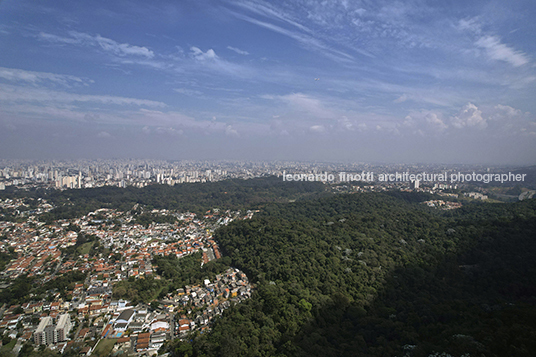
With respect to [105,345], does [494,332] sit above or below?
above

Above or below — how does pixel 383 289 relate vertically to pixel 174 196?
below

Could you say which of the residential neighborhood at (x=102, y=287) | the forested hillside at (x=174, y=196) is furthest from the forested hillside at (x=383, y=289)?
the forested hillside at (x=174, y=196)

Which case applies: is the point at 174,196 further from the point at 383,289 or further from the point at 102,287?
the point at 383,289

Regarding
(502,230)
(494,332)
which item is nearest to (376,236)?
(502,230)

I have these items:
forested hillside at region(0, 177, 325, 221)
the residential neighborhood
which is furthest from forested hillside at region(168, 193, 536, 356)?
forested hillside at region(0, 177, 325, 221)

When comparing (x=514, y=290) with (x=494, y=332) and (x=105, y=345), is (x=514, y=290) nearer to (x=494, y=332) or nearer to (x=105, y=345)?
(x=494, y=332)

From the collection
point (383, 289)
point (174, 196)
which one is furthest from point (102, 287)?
point (174, 196)

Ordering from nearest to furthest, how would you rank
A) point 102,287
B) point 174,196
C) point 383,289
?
point 383,289 < point 102,287 < point 174,196

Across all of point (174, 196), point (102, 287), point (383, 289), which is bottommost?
point (102, 287)
